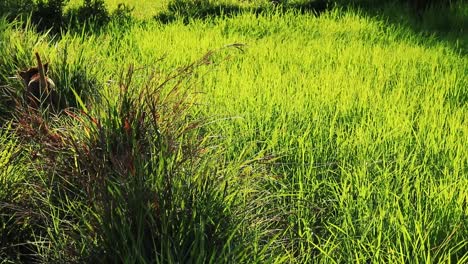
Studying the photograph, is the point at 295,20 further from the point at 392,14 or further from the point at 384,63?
the point at 384,63

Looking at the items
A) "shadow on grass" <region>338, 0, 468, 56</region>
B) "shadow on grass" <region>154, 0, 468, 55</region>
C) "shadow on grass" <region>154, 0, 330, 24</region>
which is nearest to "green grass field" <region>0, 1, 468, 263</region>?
"shadow on grass" <region>338, 0, 468, 56</region>

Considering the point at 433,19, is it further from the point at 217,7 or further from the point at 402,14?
the point at 217,7

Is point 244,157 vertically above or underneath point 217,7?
above

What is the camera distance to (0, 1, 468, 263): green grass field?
1534 millimetres

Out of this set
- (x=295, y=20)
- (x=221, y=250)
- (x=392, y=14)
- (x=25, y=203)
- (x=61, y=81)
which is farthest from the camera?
(x=392, y=14)

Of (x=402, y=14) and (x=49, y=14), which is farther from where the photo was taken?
(x=402, y=14)

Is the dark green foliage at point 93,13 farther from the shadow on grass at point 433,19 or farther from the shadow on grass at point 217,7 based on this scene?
the shadow on grass at point 433,19

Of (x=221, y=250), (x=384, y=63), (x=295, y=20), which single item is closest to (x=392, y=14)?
(x=295, y=20)

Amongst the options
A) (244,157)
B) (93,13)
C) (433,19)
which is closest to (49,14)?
(93,13)

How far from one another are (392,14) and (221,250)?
16.7 feet

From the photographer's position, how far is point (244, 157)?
2.18 meters

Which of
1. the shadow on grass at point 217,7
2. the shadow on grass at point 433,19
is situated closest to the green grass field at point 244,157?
the shadow on grass at point 433,19

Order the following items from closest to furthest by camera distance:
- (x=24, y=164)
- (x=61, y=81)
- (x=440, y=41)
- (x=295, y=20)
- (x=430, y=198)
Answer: (x=430, y=198), (x=24, y=164), (x=61, y=81), (x=440, y=41), (x=295, y=20)

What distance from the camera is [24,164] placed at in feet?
7.05
